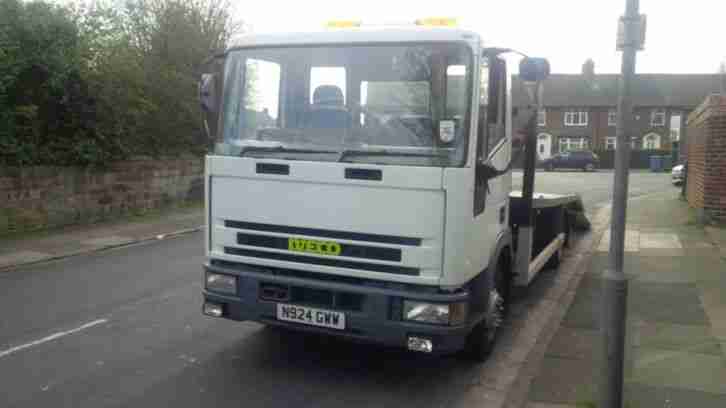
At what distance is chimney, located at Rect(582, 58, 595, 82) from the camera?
67012 millimetres

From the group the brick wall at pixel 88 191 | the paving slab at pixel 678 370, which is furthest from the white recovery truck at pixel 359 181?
the brick wall at pixel 88 191

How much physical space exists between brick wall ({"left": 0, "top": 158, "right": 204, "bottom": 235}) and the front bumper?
29.9 feet

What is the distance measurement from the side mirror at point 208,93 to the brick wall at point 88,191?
8608 mm

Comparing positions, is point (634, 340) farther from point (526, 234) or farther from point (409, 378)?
point (409, 378)

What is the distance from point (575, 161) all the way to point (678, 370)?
4349 cm

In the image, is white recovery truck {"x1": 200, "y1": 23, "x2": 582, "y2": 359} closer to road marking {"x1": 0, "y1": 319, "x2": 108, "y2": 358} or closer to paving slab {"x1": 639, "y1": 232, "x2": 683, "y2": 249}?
road marking {"x1": 0, "y1": 319, "x2": 108, "y2": 358}

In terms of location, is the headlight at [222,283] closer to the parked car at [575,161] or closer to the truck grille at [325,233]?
the truck grille at [325,233]

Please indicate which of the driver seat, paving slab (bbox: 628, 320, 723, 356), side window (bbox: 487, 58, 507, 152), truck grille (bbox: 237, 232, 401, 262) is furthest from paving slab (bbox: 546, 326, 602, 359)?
the driver seat

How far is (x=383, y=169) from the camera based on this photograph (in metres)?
4.84

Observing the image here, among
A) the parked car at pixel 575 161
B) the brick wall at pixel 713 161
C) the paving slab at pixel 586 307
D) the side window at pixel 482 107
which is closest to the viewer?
the side window at pixel 482 107

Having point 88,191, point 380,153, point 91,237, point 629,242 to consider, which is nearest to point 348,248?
point 380,153

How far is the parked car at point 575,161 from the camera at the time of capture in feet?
154

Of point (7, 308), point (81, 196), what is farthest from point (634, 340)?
point (81, 196)

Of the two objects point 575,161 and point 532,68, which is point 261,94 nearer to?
point 532,68
